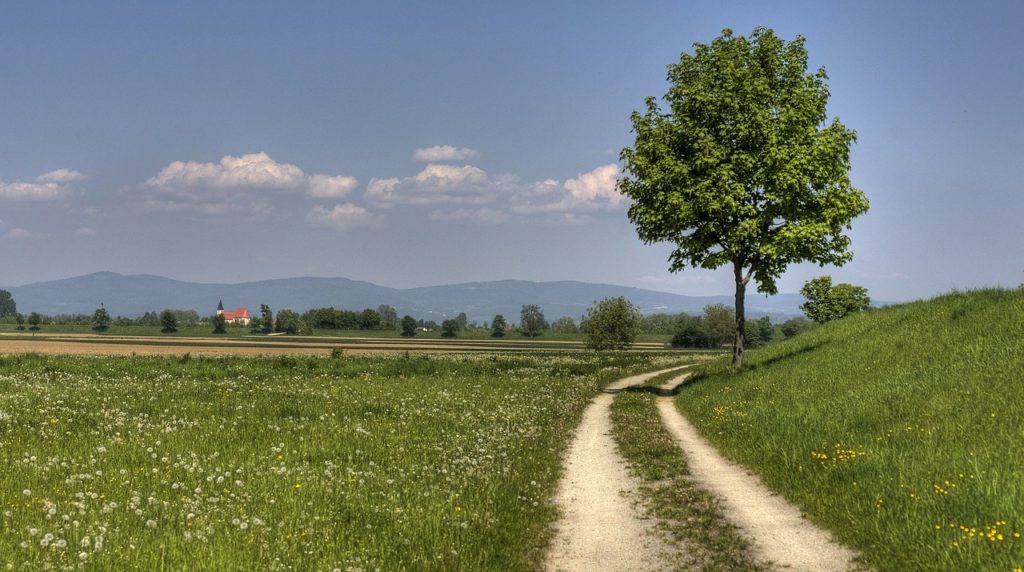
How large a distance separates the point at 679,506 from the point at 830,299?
11749cm

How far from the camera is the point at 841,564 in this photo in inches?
345

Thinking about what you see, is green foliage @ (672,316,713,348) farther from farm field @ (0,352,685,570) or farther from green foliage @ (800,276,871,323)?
farm field @ (0,352,685,570)

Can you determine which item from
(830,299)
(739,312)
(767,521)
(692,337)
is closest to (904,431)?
(767,521)

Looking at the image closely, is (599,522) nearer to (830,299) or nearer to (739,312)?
(739,312)

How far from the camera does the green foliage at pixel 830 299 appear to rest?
113 meters

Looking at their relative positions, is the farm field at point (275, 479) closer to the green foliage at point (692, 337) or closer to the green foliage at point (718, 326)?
the green foliage at point (718, 326)

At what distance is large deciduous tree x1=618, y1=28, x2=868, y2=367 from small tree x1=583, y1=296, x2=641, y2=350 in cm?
5103

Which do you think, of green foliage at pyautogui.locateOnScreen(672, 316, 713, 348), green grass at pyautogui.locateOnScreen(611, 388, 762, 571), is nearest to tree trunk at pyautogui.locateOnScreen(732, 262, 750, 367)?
green grass at pyautogui.locateOnScreen(611, 388, 762, 571)

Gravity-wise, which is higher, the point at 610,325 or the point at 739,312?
the point at 739,312

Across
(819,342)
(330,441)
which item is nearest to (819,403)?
(330,441)

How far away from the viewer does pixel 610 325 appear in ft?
283

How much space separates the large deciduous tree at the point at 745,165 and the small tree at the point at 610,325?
5103 cm

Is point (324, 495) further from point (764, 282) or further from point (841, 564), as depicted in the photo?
point (764, 282)

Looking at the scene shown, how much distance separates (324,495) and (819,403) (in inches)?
650
